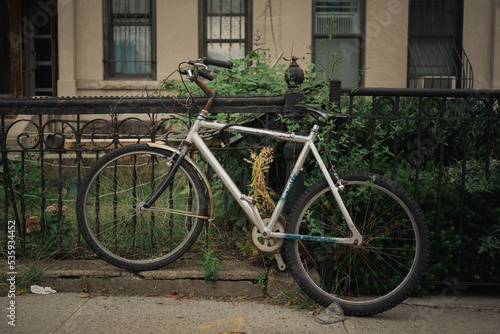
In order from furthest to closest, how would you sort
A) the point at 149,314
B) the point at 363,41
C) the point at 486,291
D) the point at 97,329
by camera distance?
1. the point at 363,41
2. the point at 486,291
3. the point at 149,314
4. the point at 97,329

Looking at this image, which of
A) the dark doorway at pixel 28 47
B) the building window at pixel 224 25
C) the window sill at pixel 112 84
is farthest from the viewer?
the dark doorway at pixel 28 47

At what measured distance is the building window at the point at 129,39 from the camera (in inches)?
A: 336

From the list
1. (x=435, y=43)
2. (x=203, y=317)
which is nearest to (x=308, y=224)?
(x=203, y=317)

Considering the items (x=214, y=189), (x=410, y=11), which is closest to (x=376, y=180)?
(x=214, y=189)

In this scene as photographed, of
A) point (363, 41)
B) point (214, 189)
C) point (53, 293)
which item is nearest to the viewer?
point (53, 293)

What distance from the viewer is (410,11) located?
827 centimetres

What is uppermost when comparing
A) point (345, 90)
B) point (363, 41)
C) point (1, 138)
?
point (363, 41)

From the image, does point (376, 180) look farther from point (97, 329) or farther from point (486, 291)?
point (97, 329)

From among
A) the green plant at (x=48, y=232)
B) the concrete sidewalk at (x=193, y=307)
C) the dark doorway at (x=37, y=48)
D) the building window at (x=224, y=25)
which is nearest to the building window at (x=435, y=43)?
the building window at (x=224, y=25)

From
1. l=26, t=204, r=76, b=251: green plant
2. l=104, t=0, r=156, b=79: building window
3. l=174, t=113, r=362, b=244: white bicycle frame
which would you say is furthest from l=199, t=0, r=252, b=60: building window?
l=174, t=113, r=362, b=244: white bicycle frame

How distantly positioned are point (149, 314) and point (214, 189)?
134cm

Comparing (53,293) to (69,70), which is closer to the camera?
(53,293)

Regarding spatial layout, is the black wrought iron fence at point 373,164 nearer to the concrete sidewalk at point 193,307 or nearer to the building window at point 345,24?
the concrete sidewalk at point 193,307

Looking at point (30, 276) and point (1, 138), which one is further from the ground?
point (1, 138)
